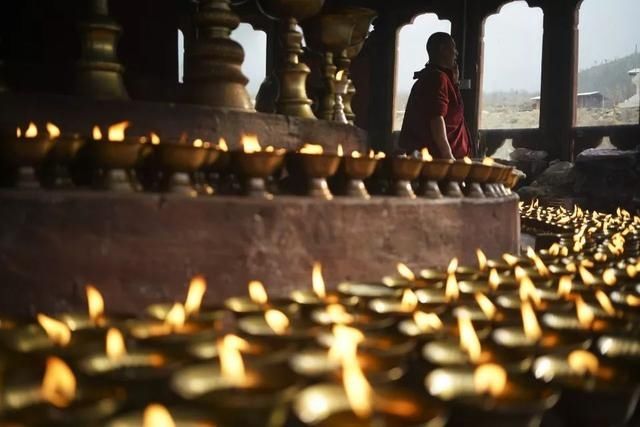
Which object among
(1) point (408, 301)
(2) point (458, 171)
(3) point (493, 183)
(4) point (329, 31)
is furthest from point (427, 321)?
(4) point (329, 31)

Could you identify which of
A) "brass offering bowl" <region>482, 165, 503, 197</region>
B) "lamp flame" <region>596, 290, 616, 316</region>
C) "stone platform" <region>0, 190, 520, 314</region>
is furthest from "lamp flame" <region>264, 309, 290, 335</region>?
"brass offering bowl" <region>482, 165, 503, 197</region>

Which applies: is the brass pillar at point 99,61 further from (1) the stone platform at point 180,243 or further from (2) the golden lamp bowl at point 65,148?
(1) the stone platform at point 180,243

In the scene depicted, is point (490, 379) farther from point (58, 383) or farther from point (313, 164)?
point (313, 164)

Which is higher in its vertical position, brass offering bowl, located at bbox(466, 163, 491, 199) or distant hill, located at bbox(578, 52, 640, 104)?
distant hill, located at bbox(578, 52, 640, 104)

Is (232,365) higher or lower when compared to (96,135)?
lower

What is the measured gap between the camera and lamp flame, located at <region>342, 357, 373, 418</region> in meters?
0.88

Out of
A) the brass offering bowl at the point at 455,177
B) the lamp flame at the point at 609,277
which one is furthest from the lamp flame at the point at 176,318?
the brass offering bowl at the point at 455,177

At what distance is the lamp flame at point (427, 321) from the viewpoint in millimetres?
1279

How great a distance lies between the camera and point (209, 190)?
2.32 metres

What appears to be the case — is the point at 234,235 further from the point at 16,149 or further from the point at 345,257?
the point at 16,149

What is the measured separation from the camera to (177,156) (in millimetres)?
2184

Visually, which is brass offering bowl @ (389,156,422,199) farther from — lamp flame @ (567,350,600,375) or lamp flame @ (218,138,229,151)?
lamp flame @ (567,350,600,375)

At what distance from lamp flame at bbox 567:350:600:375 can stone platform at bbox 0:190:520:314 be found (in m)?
1.30

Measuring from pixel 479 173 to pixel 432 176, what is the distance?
387mm
